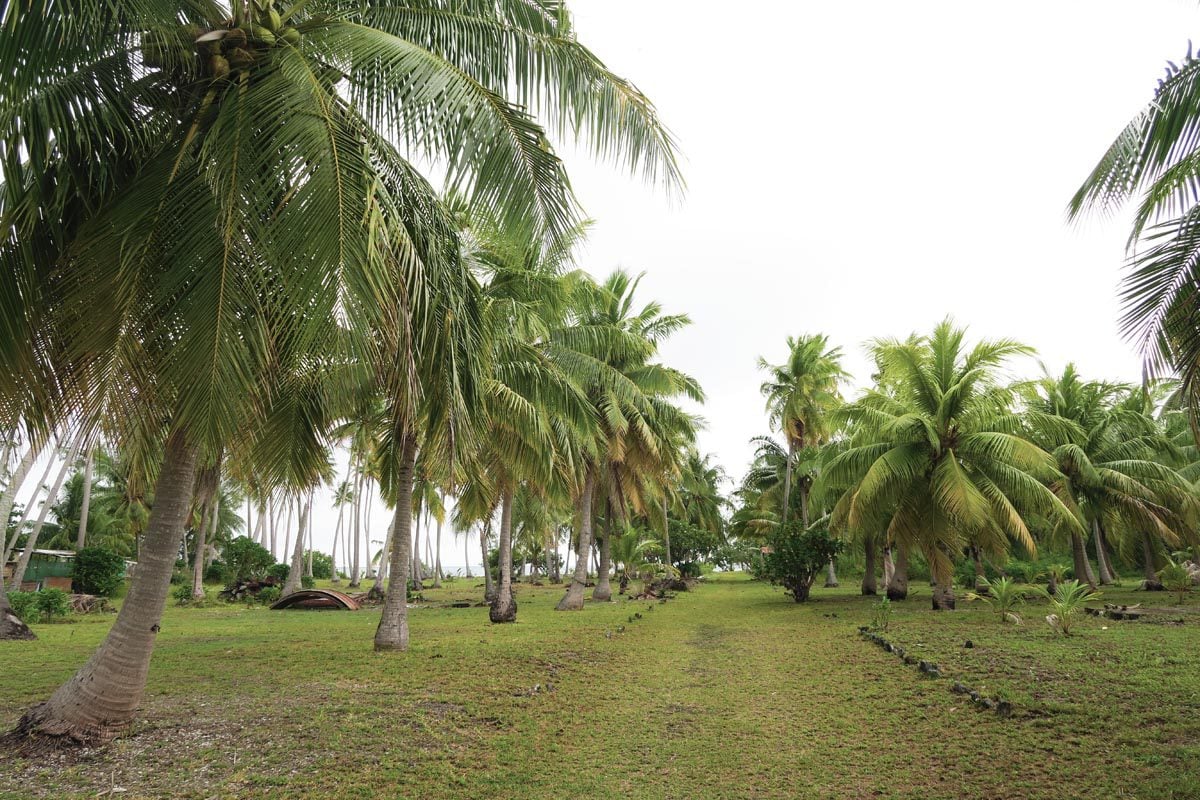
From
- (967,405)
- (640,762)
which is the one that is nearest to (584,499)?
(967,405)

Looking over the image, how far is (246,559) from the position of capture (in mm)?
30766

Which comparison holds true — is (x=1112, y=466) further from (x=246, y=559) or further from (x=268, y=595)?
(x=246, y=559)

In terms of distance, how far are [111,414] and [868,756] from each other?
6296mm

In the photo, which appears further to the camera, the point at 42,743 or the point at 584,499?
the point at 584,499

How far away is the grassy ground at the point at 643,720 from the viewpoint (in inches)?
183

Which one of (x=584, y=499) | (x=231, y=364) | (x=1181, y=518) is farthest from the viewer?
(x=584, y=499)

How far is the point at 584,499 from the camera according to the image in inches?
850

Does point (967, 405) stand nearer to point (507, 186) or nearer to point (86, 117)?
point (507, 186)

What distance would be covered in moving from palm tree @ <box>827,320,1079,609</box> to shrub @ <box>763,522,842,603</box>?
4.41 metres

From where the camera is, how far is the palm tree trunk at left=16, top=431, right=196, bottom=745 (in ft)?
17.1

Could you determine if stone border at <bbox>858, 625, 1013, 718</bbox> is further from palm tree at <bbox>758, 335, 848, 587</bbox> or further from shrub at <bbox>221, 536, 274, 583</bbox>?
shrub at <bbox>221, 536, 274, 583</bbox>

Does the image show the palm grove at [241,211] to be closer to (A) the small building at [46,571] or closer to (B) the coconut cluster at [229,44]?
(B) the coconut cluster at [229,44]

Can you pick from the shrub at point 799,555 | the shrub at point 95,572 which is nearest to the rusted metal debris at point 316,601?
the shrub at point 95,572

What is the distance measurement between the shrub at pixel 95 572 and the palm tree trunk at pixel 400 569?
1616 centimetres
